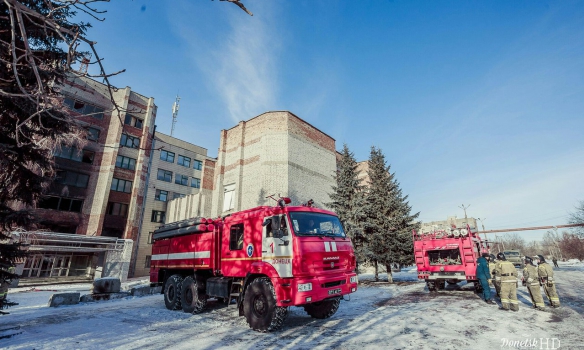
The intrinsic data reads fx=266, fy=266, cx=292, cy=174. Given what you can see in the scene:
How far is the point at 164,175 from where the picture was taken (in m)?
34.7

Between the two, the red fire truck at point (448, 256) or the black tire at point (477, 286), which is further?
the black tire at point (477, 286)

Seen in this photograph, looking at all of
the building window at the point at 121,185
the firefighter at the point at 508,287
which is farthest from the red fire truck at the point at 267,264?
the building window at the point at 121,185

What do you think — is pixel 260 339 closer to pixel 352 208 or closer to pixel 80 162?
pixel 352 208

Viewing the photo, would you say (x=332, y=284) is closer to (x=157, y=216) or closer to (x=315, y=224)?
(x=315, y=224)

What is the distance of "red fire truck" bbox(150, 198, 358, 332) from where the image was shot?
6414 mm

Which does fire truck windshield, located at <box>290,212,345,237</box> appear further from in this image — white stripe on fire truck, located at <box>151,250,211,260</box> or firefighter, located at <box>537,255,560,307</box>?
firefighter, located at <box>537,255,560,307</box>

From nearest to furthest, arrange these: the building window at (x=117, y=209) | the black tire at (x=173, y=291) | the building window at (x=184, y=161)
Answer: the black tire at (x=173, y=291), the building window at (x=117, y=209), the building window at (x=184, y=161)

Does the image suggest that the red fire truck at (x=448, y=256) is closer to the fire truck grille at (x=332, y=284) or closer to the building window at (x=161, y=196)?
the fire truck grille at (x=332, y=284)

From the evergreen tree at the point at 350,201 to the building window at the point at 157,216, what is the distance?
76.0 feet

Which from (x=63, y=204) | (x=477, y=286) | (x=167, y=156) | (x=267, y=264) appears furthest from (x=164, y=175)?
(x=477, y=286)

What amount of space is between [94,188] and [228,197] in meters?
15.3

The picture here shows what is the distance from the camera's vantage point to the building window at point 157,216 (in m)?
32.5

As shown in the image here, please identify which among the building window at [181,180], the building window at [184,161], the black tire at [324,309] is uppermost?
the building window at [184,161]

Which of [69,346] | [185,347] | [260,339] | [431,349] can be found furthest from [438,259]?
[69,346]
